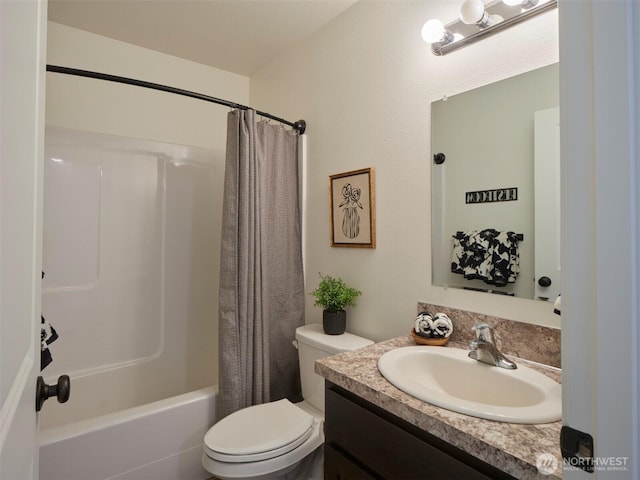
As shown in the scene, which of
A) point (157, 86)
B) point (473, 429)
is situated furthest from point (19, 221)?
point (157, 86)

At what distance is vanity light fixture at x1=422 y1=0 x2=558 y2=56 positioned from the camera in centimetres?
112

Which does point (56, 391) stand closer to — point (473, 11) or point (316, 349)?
point (316, 349)

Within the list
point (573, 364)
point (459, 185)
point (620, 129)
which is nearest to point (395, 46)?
point (459, 185)

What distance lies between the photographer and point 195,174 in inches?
90.7

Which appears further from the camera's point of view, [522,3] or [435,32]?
[435,32]

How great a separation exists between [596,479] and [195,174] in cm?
234

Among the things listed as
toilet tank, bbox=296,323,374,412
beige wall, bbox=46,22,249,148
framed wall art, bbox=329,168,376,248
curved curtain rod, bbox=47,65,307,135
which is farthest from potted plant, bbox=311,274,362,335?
beige wall, bbox=46,22,249,148

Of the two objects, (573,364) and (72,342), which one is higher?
(573,364)

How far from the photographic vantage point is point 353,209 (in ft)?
5.77

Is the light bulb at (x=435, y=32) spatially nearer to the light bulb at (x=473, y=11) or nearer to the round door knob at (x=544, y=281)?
the light bulb at (x=473, y=11)

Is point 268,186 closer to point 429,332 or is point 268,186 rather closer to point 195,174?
point 195,174

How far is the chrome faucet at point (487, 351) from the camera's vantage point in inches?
41.2

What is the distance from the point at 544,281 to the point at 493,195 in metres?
0.34

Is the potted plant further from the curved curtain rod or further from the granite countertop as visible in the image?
the curved curtain rod
